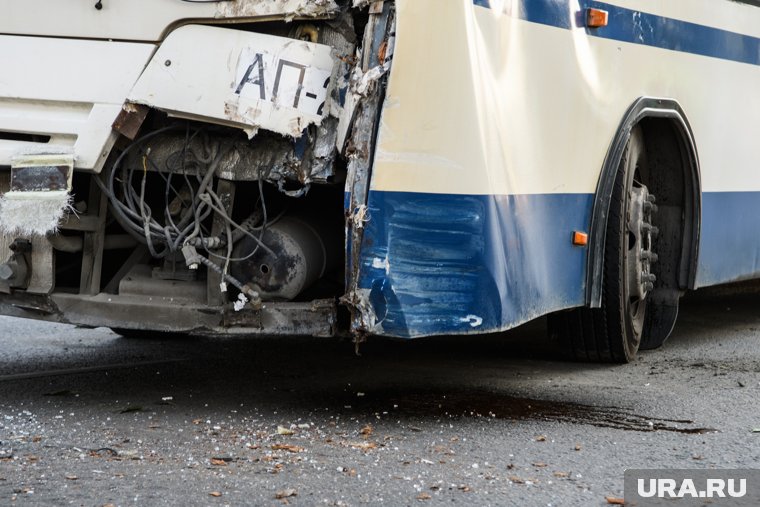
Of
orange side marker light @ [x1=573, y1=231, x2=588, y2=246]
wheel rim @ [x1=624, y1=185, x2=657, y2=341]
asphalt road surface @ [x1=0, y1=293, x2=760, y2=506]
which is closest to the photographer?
asphalt road surface @ [x1=0, y1=293, x2=760, y2=506]

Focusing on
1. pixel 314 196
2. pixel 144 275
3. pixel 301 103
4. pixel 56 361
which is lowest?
pixel 56 361

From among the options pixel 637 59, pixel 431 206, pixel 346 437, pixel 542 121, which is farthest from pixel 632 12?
pixel 346 437

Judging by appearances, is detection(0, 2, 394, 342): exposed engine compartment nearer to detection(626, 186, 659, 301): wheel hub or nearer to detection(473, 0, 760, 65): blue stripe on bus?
detection(473, 0, 760, 65): blue stripe on bus

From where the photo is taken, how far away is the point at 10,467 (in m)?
4.29

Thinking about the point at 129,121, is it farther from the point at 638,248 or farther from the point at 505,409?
the point at 638,248

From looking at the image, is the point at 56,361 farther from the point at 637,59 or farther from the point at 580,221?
the point at 637,59

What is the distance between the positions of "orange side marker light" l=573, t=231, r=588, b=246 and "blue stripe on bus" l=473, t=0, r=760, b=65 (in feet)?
2.77

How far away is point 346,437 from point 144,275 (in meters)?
1.17

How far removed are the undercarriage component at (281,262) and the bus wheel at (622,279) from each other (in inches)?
62.8

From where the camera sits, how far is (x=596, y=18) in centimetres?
558

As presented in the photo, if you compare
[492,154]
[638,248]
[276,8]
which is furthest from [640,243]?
[276,8]

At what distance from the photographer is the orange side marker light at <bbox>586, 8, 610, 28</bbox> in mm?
5535

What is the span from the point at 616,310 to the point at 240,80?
2.29m

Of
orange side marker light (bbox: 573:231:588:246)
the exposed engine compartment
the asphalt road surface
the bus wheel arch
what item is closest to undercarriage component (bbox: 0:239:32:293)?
the exposed engine compartment
